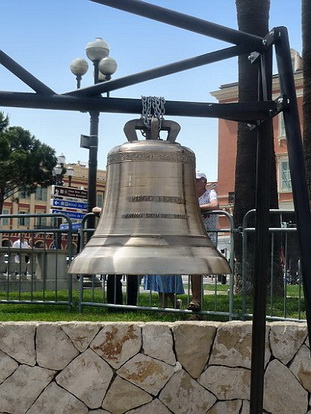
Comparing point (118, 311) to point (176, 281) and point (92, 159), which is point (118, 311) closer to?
point (176, 281)

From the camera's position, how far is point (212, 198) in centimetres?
688

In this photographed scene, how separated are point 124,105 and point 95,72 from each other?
10.4m

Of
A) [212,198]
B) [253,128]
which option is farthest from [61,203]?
[253,128]

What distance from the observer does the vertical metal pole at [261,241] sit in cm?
286

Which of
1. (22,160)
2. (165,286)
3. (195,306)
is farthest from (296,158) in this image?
(22,160)

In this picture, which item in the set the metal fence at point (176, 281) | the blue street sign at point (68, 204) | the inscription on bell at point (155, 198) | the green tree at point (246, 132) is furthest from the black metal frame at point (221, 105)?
the blue street sign at point (68, 204)

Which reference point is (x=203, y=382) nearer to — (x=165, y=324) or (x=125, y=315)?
(x=165, y=324)

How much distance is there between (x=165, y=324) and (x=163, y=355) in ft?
0.84

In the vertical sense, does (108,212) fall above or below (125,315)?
above

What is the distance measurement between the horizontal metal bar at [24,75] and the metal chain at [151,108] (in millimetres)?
349

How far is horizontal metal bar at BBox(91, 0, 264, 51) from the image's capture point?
2449 millimetres

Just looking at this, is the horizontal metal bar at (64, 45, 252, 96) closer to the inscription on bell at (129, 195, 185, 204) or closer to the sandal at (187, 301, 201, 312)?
the inscription on bell at (129, 195, 185, 204)

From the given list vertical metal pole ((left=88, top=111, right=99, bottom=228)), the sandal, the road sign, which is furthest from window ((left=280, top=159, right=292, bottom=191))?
the sandal

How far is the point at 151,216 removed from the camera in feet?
8.61
